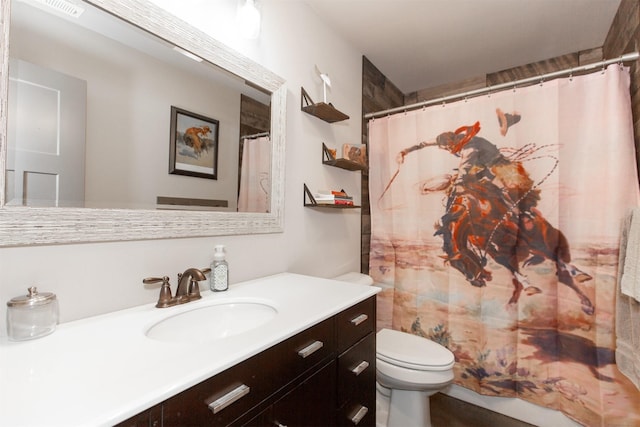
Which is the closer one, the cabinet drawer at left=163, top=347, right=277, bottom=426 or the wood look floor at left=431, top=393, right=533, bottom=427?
the cabinet drawer at left=163, top=347, right=277, bottom=426

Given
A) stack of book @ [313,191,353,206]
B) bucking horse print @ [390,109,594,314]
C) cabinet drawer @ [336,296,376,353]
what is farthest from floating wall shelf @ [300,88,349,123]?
cabinet drawer @ [336,296,376,353]

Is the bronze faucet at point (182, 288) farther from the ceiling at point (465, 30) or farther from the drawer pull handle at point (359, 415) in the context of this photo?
the ceiling at point (465, 30)

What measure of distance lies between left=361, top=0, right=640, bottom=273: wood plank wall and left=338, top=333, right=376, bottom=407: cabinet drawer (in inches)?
41.7

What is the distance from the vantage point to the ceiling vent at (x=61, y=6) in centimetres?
85

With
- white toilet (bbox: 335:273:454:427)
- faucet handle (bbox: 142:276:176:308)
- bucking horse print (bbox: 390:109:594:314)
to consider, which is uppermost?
bucking horse print (bbox: 390:109:594:314)

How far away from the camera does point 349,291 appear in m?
1.21

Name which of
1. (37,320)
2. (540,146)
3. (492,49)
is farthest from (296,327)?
(492,49)

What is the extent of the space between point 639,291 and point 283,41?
197cm

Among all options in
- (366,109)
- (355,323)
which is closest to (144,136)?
(355,323)

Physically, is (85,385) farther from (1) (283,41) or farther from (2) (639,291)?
(2) (639,291)

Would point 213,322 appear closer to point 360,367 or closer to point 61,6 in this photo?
point 360,367

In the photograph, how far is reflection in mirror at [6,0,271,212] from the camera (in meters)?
0.82

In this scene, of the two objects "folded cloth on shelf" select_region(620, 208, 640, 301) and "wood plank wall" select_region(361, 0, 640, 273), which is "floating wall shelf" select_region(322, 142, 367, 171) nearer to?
"wood plank wall" select_region(361, 0, 640, 273)

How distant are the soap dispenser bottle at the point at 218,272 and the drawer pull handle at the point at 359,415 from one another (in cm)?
71
